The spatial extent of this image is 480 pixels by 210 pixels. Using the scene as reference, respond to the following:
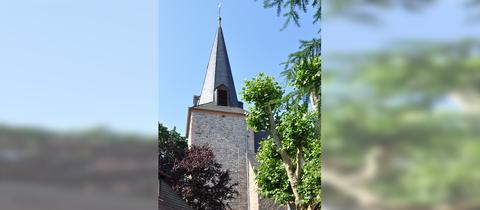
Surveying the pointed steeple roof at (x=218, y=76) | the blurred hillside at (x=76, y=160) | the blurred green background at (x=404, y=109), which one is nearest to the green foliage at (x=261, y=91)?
the pointed steeple roof at (x=218, y=76)

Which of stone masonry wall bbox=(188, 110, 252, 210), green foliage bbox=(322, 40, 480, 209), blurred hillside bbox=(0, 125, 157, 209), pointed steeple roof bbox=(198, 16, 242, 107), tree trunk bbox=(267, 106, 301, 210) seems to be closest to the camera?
green foliage bbox=(322, 40, 480, 209)

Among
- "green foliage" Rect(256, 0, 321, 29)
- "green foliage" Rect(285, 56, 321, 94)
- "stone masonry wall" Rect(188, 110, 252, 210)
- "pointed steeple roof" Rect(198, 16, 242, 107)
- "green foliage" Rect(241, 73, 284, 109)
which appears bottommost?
"green foliage" Rect(285, 56, 321, 94)

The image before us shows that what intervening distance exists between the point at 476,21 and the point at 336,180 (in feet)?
1.11

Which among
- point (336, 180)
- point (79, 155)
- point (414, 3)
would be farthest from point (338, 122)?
point (79, 155)

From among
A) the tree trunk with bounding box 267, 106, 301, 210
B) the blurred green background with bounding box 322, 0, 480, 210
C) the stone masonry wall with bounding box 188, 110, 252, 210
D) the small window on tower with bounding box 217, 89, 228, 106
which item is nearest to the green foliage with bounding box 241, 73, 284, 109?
the tree trunk with bounding box 267, 106, 301, 210

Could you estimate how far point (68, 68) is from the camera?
164 cm

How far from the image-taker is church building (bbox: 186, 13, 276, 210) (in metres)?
15.0

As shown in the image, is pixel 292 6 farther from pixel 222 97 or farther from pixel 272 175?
pixel 222 97

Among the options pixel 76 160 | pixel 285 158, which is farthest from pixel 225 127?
pixel 76 160

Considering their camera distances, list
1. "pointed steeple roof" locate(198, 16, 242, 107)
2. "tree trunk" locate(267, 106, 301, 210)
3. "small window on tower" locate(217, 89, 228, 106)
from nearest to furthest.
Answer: "tree trunk" locate(267, 106, 301, 210)
"pointed steeple roof" locate(198, 16, 242, 107)
"small window on tower" locate(217, 89, 228, 106)

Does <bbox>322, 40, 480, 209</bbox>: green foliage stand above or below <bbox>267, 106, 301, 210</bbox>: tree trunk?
below

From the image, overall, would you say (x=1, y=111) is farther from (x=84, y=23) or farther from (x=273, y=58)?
(x=273, y=58)

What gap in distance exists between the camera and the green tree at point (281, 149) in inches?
312

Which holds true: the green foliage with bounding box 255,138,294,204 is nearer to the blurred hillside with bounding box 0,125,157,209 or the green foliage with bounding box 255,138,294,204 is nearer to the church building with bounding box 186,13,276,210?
the church building with bounding box 186,13,276,210
